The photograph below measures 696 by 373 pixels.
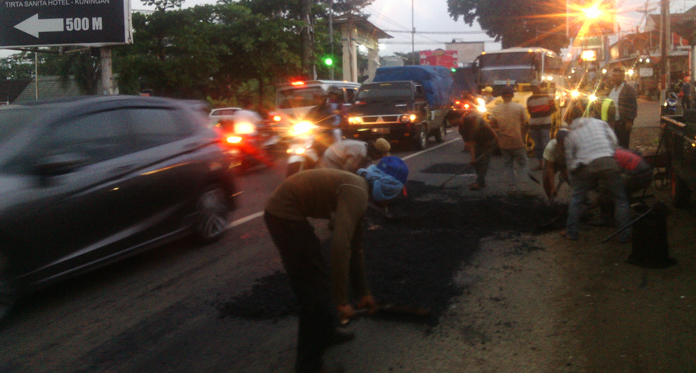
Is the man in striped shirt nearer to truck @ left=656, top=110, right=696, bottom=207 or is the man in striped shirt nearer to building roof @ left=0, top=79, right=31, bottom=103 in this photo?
truck @ left=656, top=110, right=696, bottom=207

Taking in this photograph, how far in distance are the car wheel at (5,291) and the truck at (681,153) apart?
694cm

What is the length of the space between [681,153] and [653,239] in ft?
8.59

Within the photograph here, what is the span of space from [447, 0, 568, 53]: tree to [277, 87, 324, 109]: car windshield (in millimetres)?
35569

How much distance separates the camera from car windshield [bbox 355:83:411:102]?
1762cm

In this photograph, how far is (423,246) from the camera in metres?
6.98

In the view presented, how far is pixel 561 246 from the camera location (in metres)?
6.93

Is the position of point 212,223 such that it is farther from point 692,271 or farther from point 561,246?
point 692,271

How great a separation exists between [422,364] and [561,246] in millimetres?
3471

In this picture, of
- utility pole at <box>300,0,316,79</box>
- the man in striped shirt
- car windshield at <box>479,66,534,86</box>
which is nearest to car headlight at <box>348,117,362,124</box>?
car windshield at <box>479,66,534,86</box>

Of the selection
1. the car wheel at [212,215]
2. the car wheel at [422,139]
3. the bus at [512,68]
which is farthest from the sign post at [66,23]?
the car wheel at [212,215]

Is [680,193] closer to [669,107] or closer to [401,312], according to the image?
[401,312]

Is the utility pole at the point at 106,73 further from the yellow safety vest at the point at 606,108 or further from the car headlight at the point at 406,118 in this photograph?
the yellow safety vest at the point at 606,108

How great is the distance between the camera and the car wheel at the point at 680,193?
8.48 meters

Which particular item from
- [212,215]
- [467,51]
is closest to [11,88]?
[467,51]
